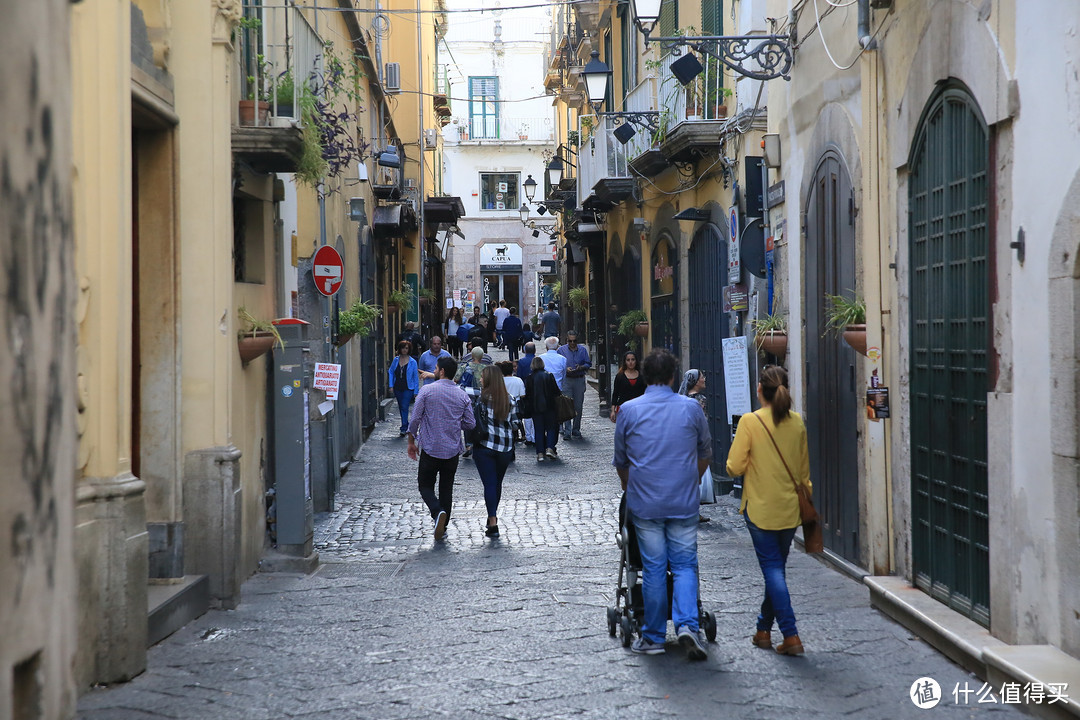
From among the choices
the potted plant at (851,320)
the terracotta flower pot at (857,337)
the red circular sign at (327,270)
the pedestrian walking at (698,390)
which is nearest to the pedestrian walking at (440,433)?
the pedestrian walking at (698,390)

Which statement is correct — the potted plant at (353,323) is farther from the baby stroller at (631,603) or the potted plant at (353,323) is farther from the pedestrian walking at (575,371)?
the baby stroller at (631,603)

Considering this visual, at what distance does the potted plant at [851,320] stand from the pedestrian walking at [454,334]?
73.8 feet

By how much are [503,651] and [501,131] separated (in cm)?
4642

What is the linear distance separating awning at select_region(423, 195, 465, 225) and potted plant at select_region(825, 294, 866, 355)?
2585 centimetres

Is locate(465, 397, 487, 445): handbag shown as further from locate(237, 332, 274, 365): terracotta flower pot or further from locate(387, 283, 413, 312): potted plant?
locate(387, 283, 413, 312): potted plant

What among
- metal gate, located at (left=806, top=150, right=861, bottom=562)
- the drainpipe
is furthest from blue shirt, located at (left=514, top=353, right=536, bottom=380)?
the drainpipe

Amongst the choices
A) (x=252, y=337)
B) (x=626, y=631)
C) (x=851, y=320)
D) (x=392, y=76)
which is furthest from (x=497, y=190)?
(x=626, y=631)

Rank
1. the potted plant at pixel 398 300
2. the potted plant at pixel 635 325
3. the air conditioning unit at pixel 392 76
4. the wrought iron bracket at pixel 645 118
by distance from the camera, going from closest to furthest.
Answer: the wrought iron bracket at pixel 645 118 → the potted plant at pixel 635 325 → the potted plant at pixel 398 300 → the air conditioning unit at pixel 392 76

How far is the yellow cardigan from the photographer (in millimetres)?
6539

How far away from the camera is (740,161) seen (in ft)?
44.7

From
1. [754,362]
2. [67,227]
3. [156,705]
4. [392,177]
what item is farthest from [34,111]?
[392,177]

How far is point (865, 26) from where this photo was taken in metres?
8.48

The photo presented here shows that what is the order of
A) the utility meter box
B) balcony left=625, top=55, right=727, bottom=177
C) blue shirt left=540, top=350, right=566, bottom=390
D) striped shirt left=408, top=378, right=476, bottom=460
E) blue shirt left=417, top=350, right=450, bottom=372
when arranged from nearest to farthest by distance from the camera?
the utility meter box
striped shirt left=408, top=378, right=476, bottom=460
balcony left=625, top=55, right=727, bottom=177
blue shirt left=540, top=350, right=566, bottom=390
blue shirt left=417, top=350, right=450, bottom=372

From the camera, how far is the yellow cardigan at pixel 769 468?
21.5 feet
